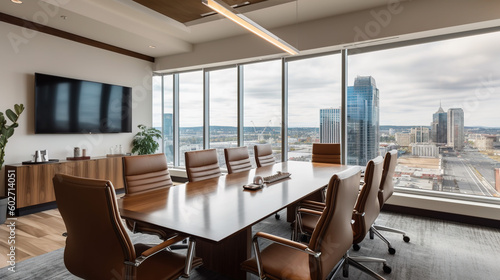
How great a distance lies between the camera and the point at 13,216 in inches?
157

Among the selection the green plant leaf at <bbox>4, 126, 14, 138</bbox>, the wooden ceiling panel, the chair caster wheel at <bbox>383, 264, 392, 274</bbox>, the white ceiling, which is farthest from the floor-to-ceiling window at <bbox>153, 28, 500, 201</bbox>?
the green plant leaf at <bbox>4, 126, 14, 138</bbox>

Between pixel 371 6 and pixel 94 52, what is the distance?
504 centimetres

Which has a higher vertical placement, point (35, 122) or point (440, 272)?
point (35, 122)

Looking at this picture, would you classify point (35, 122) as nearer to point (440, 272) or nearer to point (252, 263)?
point (252, 263)

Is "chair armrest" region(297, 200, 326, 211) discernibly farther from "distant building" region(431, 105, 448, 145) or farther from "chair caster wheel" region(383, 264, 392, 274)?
"distant building" region(431, 105, 448, 145)

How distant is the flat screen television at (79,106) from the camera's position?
452cm

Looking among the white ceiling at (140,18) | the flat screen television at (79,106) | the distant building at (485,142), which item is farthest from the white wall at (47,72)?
the distant building at (485,142)

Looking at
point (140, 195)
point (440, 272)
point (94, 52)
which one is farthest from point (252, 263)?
point (94, 52)

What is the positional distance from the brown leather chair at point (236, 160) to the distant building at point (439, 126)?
2.89m

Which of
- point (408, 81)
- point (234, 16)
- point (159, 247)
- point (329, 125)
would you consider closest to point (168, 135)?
point (329, 125)

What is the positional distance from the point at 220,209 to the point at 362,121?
11.9 ft

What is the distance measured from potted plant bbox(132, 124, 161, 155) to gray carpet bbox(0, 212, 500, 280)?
10.2 feet

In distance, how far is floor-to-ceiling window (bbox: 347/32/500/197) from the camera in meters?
3.80

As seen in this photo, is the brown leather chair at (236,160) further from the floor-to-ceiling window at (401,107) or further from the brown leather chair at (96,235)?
the brown leather chair at (96,235)
